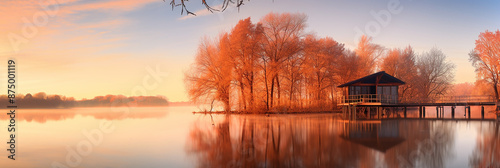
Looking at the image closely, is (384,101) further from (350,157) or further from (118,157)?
(118,157)

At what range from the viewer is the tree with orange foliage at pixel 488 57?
50.7 metres

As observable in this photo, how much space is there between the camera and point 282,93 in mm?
47312

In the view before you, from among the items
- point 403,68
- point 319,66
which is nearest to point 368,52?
point 403,68

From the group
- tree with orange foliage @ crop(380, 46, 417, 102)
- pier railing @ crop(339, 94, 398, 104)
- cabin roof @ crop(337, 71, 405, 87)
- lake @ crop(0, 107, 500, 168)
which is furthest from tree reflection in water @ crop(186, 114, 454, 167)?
tree with orange foliage @ crop(380, 46, 417, 102)

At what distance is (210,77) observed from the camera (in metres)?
46.5

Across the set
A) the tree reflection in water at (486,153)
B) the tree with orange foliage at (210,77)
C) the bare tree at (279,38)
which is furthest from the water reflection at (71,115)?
the tree reflection in water at (486,153)

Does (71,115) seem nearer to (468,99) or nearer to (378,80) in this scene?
(378,80)

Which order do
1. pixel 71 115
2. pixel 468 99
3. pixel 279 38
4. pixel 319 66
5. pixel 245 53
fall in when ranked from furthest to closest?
pixel 71 115 < pixel 319 66 < pixel 279 38 < pixel 245 53 < pixel 468 99

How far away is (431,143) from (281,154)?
8.19m

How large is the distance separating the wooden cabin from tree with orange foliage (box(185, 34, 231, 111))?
14.1 m

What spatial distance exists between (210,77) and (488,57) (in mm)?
37761

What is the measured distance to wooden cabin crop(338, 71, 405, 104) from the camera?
3609 cm

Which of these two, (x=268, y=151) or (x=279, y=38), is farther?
(x=279, y=38)

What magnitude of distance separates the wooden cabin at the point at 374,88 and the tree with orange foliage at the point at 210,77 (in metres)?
14.1
